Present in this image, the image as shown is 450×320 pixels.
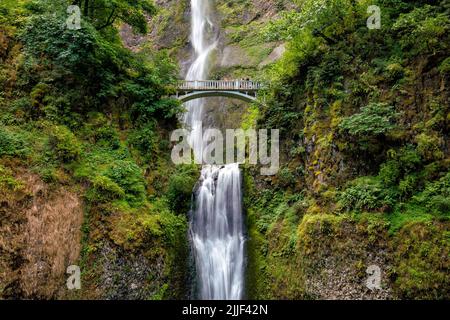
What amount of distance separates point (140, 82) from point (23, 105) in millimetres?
5721

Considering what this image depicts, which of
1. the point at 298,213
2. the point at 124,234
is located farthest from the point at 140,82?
the point at 298,213

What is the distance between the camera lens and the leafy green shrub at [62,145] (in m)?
12.7

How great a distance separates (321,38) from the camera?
50.3 ft

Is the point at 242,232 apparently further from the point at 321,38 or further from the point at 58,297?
the point at 321,38

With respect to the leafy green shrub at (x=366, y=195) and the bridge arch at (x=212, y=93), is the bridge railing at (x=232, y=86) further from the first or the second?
the leafy green shrub at (x=366, y=195)

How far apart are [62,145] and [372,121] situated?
10.9 metres

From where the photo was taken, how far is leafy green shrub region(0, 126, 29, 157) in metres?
11.8

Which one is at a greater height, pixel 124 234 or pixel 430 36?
pixel 430 36

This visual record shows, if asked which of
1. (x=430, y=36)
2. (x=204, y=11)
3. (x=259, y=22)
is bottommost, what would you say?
(x=430, y=36)

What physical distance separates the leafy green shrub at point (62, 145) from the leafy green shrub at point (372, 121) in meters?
9.80

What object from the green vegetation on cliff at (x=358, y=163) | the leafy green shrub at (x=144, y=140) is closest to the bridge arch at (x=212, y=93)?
the leafy green shrub at (x=144, y=140)
